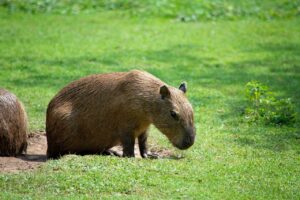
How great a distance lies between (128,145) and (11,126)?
4.68 ft

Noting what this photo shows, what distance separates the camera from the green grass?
6.59 m

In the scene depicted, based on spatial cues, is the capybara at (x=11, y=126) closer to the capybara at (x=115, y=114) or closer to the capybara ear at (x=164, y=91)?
the capybara at (x=115, y=114)

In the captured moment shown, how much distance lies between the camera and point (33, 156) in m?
8.48

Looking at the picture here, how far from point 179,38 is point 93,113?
25.9ft

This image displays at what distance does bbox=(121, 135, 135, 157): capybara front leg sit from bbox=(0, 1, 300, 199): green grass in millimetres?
473

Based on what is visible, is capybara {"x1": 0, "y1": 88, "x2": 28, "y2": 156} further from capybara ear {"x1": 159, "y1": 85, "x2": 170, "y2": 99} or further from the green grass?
capybara ear {"x1": 159, "y1": 85, "x2": 170, "y2": 99}

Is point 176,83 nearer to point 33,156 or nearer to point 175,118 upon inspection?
point 33,156

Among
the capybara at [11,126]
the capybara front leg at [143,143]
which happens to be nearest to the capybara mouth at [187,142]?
the capybara front leg at [143,143]

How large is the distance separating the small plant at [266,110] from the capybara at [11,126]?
3225 mm

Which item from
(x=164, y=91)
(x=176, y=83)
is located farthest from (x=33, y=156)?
(x=176, y=83)

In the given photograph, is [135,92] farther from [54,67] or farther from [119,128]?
[54,67]

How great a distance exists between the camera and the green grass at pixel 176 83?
6586mm

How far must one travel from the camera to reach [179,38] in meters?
15.6

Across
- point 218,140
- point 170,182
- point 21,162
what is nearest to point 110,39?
point 218,140
